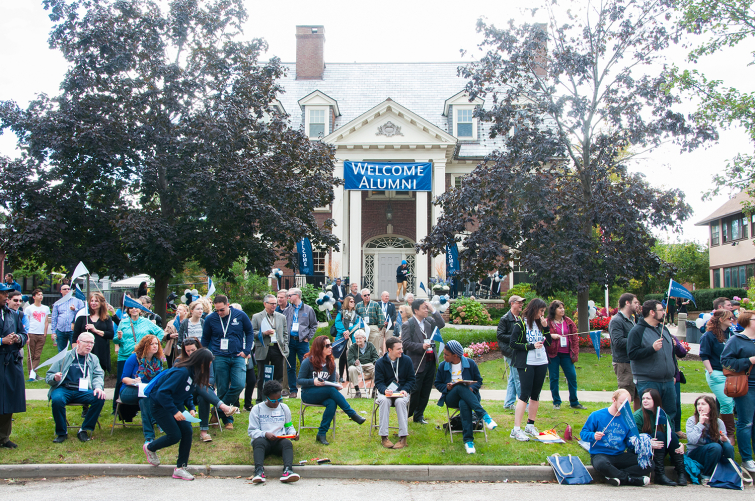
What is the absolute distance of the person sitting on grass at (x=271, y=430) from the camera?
6.71 meters

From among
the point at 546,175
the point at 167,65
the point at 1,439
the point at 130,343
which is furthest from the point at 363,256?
the point at 1,439

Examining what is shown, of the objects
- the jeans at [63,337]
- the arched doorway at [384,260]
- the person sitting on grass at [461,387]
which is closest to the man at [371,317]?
the person sitting on grass at [461,387]

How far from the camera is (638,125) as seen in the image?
14.7m

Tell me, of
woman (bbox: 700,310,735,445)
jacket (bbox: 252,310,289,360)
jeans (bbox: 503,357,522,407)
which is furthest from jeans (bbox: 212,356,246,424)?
woman (bbox: 700,310,735,445)

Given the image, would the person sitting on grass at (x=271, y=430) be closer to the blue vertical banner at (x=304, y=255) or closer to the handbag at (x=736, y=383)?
the handbag at (x=736, y=383)

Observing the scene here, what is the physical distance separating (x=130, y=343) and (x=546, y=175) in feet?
36.2

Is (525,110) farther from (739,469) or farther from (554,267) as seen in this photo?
(739,469)

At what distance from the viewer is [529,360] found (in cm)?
759

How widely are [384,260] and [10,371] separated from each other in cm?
2167

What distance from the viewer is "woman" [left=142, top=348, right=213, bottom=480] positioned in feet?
21.9

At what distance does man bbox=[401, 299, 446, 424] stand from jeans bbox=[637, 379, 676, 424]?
9.26 feet

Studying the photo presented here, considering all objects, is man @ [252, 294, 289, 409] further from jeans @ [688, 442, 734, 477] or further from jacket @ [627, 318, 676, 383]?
jeans @ [688, 442, 734, 477]

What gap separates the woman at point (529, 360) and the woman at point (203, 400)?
3805mm

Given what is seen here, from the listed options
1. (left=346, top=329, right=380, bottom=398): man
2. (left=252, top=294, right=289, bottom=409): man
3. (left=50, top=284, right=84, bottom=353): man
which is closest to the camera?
(left=252, top=294, right=289, bottom=409): man
